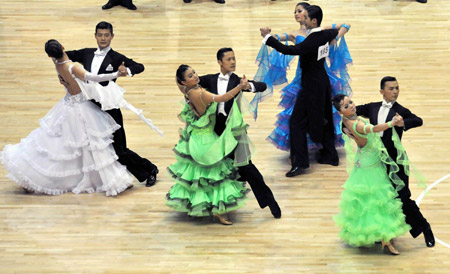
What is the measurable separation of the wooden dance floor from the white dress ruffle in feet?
0.54

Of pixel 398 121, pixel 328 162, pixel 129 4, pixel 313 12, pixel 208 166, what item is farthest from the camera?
pixel 129 4

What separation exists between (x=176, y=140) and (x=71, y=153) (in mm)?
1649

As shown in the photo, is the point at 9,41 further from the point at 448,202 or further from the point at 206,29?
the point at 448,202

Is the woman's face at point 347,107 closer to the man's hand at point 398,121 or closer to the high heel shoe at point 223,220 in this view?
the man's hand at point 398,121

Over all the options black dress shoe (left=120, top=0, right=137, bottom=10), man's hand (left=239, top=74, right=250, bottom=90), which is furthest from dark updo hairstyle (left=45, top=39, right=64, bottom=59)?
black dress shoe (left=120, top=0, right=137, bottom=10)

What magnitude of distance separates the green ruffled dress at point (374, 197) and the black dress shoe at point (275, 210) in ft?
2.99

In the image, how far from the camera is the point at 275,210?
9086 millimetres

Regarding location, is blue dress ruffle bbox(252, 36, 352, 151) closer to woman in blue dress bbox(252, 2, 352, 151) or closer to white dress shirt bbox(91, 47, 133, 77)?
woman in blue dress bbox(252, 2, 352, 151)

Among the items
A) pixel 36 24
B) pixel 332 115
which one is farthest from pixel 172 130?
pixel 36 24

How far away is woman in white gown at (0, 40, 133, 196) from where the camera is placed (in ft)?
31.1

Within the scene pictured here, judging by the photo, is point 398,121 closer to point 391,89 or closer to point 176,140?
point 391,89

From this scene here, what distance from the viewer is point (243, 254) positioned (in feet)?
27.7

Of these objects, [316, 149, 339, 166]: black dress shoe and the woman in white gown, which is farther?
[316, 149, 339, 166]: black dress shoe

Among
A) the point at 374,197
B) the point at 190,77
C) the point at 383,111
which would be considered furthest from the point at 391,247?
the point at 190,77
